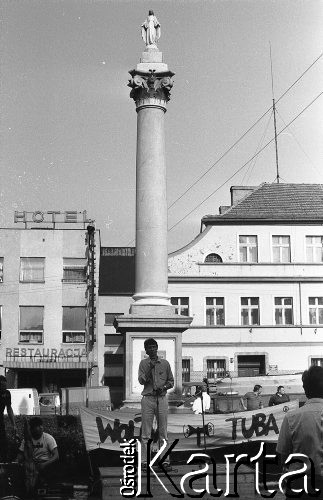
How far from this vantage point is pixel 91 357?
157 ft

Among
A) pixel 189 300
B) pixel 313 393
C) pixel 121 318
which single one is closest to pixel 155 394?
pixel 313 393

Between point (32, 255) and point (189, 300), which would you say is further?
point (32, 255)

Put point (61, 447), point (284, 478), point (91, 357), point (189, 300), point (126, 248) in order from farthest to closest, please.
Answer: point (126, 248) < point (91, 357) < point (189, 300) < point (61, 447) < point (284, 478)

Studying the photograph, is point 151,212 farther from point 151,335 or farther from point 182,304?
point 182,304

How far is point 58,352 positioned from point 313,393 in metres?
43.9

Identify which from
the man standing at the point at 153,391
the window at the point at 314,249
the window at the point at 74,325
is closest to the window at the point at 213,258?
the window at the point at 314,249

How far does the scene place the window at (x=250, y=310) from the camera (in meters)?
43.8

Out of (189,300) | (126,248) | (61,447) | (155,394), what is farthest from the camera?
(126,248)

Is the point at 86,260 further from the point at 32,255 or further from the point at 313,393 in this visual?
the point at 313,393

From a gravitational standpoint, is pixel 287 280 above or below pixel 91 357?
above

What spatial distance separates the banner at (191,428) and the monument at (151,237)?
8.06 m

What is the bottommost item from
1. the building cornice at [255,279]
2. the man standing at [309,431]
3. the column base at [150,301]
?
the man standing at [309,431]

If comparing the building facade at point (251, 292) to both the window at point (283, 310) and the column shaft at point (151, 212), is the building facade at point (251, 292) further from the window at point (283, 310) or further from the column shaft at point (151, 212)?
the column shaft at point (151, 212)

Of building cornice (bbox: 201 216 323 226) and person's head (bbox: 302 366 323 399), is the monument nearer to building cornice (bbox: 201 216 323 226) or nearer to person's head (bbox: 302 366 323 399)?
person's head (bbox: 302 366 323 399)
